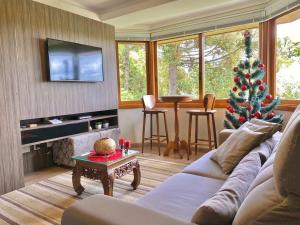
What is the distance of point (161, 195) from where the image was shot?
4.80 ft

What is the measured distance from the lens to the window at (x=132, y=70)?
4562mm

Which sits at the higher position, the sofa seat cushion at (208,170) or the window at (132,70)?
the window at (132,70)

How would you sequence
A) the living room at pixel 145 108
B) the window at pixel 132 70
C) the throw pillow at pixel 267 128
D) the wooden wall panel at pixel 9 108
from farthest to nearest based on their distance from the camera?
the window at pixel 132 70
the wooden wall panel at pixel 9 108
the throw pillow at pixel 267 128
the living room at pixel 145 108

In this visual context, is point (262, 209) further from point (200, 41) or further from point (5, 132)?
point (200, 41)

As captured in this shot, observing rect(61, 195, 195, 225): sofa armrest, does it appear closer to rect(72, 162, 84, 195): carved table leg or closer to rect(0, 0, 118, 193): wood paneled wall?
rect(72, 162, 84, 195): carved table leg

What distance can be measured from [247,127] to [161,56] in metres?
2.98

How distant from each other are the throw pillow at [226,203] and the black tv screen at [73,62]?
269 centimetres

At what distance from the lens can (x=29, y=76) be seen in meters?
2.82

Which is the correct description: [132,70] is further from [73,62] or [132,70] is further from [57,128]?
[57,128]

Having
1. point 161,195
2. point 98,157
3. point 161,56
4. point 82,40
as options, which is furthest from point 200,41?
point 161,195

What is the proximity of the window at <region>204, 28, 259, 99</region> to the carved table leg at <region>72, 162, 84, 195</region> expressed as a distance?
2789 millimetres

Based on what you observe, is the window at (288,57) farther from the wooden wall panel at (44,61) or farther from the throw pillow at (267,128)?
the wooden wall panel at (44,61)

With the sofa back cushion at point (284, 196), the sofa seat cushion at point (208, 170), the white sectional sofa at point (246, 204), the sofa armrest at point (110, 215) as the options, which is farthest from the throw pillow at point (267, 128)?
the sofa armrest at point (110, 215)

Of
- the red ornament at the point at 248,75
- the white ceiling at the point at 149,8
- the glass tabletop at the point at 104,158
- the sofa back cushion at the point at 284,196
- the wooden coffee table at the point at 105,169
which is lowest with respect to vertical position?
the wooden coffee table at the point at 105,169
